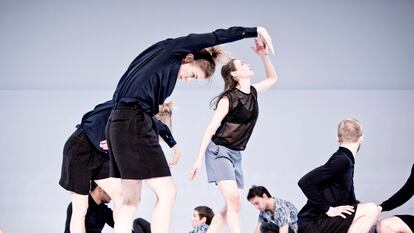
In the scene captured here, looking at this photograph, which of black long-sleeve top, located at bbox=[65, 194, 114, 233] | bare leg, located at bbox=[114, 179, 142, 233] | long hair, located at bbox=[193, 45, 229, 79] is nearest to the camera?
bare leg, located at bbox=[114, 179, 142, 233]

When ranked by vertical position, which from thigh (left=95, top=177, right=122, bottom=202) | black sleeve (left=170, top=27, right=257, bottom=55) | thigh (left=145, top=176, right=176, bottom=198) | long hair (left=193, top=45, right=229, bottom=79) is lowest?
thigh (left=95, top=177, right=122, bottom=202)

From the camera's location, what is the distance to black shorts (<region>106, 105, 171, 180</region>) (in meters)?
2.76

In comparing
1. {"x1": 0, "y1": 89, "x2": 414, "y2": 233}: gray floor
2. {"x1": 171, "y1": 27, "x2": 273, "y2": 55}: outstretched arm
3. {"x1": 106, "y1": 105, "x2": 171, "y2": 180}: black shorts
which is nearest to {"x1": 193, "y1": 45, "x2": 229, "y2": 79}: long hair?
{"x1": 171, "y1": 27, "x2": 273, "y2": 55}: outstretched arm

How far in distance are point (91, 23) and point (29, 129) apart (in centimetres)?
104

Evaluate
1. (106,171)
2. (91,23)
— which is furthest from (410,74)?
(106,171)

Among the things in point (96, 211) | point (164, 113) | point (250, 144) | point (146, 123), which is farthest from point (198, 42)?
point (250, 144)

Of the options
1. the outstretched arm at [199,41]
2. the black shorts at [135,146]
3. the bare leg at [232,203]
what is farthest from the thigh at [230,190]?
the outstretched arm at [199,41]

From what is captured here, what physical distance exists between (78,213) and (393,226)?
1.53 meters

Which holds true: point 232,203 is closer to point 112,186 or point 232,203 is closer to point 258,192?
point 258,192

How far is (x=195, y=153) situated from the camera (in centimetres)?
547

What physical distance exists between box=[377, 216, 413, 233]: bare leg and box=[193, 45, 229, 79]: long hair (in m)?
1.20

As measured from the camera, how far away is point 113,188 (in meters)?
3.56

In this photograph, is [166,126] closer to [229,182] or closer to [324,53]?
[229,182]

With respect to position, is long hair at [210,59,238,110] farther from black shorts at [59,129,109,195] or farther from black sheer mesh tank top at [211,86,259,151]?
black shorts at [59,129,109,195]
